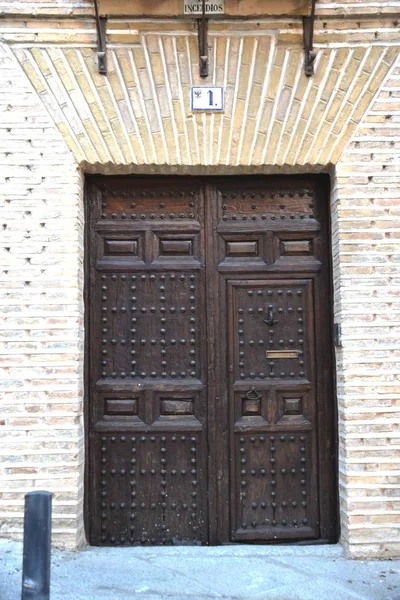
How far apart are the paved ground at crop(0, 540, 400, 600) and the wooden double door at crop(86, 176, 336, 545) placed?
0.21 metres

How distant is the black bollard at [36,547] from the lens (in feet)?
7.98

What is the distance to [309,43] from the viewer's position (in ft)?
12.3

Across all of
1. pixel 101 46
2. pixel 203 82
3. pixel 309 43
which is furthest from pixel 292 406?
pixel 101 46

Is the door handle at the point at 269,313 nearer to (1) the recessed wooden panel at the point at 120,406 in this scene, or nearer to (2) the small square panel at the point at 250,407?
(2) the small square panel at the point at 250,407

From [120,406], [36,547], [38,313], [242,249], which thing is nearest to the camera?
[36,547]

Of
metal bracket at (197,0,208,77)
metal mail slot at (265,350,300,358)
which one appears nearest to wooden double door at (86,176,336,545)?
metal mail slot at (265,350,300,358)

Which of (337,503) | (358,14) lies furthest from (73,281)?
(358,14)

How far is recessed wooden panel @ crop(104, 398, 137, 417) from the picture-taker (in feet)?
12.7

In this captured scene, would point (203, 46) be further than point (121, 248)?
No

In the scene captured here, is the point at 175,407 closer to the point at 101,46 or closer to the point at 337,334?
the point at 337,334

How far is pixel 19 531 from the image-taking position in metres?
3.56

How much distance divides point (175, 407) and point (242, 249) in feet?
3.66

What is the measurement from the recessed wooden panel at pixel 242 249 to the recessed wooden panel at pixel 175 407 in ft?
3.26

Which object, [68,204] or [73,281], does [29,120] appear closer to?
[68,204]
